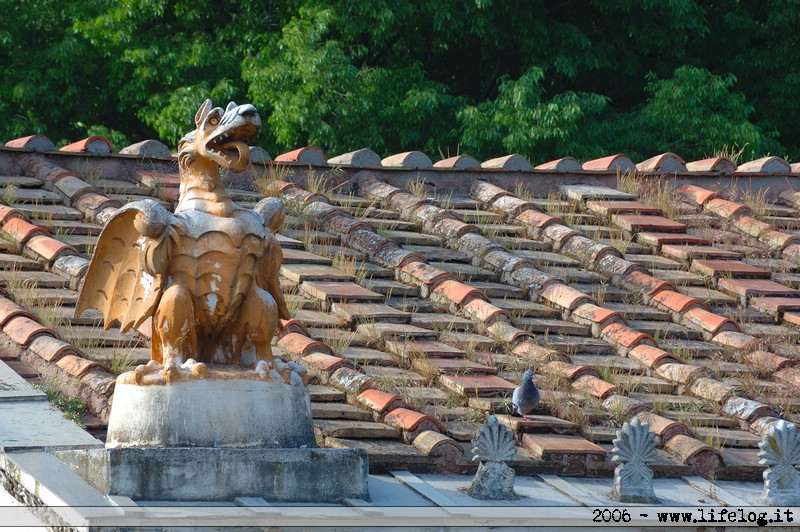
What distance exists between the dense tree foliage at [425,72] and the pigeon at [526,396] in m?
9.64

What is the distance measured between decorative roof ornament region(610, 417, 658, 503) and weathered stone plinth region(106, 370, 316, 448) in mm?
1453

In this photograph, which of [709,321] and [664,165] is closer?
[709,321]

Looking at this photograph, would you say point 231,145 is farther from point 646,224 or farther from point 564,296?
point 646,224

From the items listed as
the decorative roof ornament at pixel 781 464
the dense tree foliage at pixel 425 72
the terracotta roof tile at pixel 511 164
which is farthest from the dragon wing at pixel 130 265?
the dense tree foliage at pixel 425 72

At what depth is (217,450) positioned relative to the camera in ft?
17.0

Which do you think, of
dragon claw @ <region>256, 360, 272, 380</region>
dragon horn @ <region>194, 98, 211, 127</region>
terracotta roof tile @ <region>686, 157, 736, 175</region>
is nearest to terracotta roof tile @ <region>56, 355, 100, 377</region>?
dragon claw @ <region>256, 360, 272, 380</region>

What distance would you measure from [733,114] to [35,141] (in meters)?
10.3

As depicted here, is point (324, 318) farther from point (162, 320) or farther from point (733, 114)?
point (733, 114)

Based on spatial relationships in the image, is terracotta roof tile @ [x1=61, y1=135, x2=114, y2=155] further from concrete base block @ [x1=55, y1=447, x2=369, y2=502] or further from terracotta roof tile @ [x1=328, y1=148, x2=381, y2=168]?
Result: concrete base block @ [x1=55, y1=447, x2=369, y2=502]

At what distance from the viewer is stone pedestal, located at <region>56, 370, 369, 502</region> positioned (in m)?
5.10

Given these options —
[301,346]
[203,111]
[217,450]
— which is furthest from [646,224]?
[217,450]

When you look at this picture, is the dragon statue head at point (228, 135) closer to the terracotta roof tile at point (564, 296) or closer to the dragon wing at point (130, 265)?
the dragon wing at point (130, 265)

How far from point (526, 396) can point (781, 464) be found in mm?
1176

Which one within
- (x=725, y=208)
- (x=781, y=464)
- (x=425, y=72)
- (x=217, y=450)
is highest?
(x=425, y=72)
